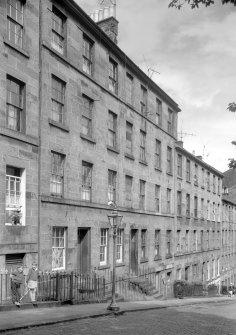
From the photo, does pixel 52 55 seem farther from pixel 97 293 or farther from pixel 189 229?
pixel 189 229

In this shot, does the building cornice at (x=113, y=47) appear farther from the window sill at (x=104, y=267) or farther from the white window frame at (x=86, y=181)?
the window sill at (x=104, y=267)

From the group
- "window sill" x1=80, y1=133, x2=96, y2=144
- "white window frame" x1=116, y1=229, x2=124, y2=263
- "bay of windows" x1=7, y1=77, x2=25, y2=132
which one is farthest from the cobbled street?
"white window frame" x1=116, y1=229, x2=124, y2=263

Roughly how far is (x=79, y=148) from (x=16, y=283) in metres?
8.19

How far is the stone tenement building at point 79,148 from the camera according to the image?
60.0ft

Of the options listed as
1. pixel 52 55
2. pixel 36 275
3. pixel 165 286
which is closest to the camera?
pixel 36 275

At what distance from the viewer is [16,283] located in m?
A: 16.5

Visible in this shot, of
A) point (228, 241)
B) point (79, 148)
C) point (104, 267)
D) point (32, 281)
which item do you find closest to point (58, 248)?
point (32, 281)

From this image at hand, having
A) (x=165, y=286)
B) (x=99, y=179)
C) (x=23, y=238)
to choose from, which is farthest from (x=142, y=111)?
(x=23, y=238)

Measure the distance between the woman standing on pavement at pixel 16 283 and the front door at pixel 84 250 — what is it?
6339 millimetres

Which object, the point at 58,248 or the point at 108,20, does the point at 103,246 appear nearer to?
the point at 58,248

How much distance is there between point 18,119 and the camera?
18.6m

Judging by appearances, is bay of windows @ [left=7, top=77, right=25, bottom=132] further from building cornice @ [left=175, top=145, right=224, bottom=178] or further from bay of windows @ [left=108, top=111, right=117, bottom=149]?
building cornice @ [left=175, top=145, right=224, bottom=178]

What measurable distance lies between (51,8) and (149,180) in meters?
14.4

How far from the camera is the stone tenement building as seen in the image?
18.3 m
